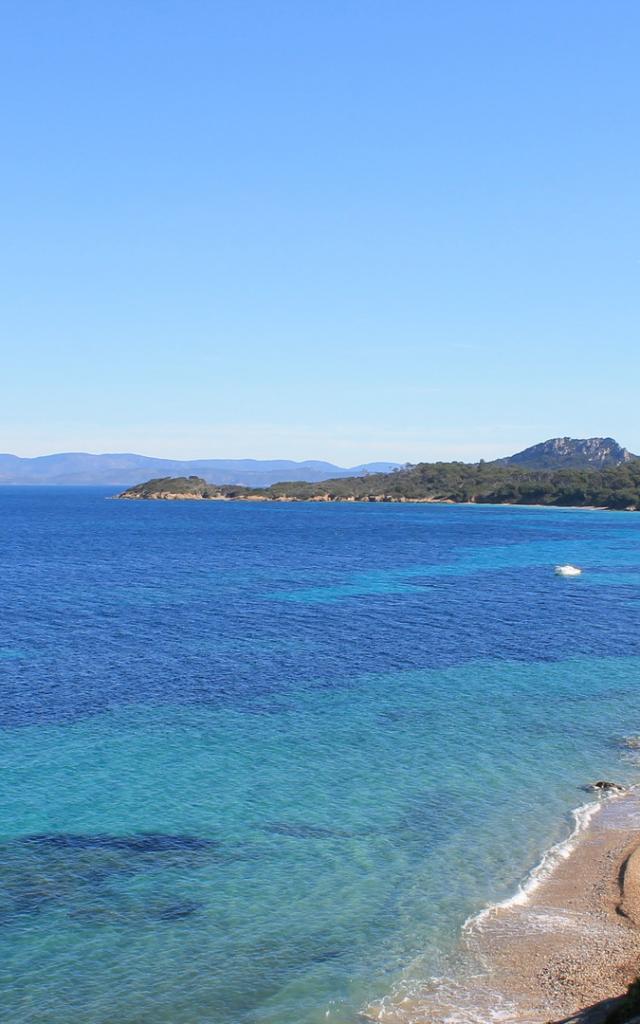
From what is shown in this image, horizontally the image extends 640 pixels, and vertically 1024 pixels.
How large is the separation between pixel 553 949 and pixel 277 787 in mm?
11615

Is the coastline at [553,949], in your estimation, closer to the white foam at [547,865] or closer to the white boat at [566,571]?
the white foam at [547,865]

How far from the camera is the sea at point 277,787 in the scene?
19.4 m

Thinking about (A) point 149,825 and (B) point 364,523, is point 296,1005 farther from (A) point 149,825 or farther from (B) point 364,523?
(B) point 364,523

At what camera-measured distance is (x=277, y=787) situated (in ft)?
97.0

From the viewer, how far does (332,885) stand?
75.8 feet

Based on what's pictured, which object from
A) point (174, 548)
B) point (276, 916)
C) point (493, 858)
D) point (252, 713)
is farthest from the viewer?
point (174, 548)

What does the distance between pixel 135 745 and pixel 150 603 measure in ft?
118

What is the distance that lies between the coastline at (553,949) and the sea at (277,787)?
38 cm

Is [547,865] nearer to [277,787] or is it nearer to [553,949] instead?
[553,949]

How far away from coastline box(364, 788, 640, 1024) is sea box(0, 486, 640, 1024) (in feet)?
1.25

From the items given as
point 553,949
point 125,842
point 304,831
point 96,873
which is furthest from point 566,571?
point 96,873

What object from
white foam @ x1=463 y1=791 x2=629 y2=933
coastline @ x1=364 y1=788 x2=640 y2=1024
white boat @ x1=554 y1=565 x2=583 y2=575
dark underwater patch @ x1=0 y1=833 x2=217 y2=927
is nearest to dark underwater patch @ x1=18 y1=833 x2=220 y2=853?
dark underwater patch @ x1=0 y1=833 x2=217 y2=927

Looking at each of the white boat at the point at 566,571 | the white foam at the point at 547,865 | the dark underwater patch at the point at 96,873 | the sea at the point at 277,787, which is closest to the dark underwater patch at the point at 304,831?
the sea at the point at 277,787

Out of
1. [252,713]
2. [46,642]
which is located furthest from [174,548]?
[252,713]
